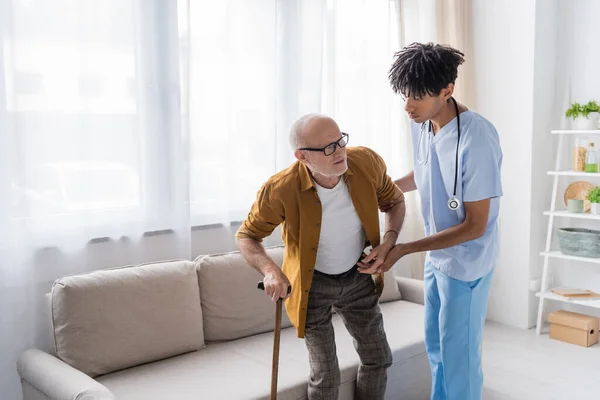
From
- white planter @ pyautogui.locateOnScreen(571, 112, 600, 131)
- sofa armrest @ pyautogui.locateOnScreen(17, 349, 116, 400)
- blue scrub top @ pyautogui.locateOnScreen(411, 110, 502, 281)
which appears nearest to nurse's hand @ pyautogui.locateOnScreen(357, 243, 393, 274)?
blue scrub top @ pyautogui.locateOnScreen(411, 110, 502, 281)

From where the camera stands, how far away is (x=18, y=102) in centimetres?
250

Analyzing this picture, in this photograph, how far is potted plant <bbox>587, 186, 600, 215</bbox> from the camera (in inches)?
152

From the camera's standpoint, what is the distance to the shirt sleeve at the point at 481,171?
202 cm

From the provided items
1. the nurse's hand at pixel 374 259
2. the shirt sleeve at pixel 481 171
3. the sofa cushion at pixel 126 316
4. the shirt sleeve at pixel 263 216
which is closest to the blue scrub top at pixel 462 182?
the shirt sleeve at pixel 481 171

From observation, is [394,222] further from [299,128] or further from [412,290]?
[412,290]

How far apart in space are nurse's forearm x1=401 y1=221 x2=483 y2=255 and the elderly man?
118mm

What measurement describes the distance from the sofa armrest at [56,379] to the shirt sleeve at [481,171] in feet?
4.43

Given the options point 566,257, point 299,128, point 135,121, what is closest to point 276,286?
point 299,128

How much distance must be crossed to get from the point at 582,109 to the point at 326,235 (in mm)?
2532

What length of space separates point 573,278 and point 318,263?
278cm

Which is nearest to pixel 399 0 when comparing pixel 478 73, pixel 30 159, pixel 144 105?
pixel 478 73

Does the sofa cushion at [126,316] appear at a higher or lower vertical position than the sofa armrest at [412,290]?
higher

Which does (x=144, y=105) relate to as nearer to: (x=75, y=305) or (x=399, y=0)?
(x=75, y=305)

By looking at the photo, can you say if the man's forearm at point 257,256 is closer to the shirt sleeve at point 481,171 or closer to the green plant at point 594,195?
the shirt sleeve at point 481,171
